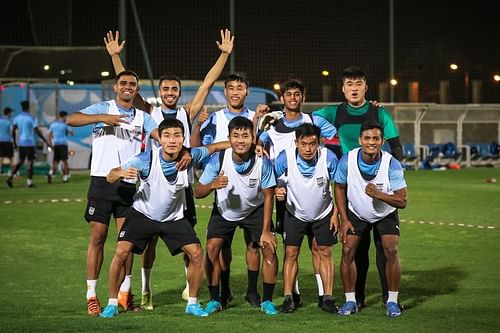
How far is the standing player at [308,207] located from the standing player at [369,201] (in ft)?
0.53

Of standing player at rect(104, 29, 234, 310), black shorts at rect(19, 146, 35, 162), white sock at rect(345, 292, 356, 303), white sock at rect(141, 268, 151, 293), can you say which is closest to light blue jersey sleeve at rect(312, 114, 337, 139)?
standing player at rect(104, 29, 234, 310)

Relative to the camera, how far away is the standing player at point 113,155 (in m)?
8.81

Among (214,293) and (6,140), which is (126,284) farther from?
(6,140)

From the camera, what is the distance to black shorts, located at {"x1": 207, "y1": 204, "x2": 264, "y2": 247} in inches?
352

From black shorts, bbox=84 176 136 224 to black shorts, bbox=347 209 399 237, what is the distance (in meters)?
2.00

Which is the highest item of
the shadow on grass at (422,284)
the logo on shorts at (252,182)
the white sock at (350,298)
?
the logo on shorts at (252,182)

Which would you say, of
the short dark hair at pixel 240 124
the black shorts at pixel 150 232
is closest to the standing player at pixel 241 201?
the short dark hair at pixel 240 124

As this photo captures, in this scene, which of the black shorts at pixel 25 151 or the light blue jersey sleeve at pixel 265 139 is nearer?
the light blue jersey sleeve at pixel 265 139

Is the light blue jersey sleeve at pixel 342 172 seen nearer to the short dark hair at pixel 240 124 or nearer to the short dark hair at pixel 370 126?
the short dark hair at pixel 370 126

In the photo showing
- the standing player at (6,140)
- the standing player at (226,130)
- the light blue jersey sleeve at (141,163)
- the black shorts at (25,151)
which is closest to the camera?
the light blue jersey sleeve at (141,163)

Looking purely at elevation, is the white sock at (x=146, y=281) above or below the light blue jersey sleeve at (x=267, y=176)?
below

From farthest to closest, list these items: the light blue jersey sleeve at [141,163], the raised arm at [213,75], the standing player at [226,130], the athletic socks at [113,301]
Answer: the raised arm at [213,75] < the standing player at [226,130] < the athletic socks at [113,301] < the light blue jersey sleeve at [141,163]

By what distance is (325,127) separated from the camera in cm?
915

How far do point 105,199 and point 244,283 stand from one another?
2.17 metres
